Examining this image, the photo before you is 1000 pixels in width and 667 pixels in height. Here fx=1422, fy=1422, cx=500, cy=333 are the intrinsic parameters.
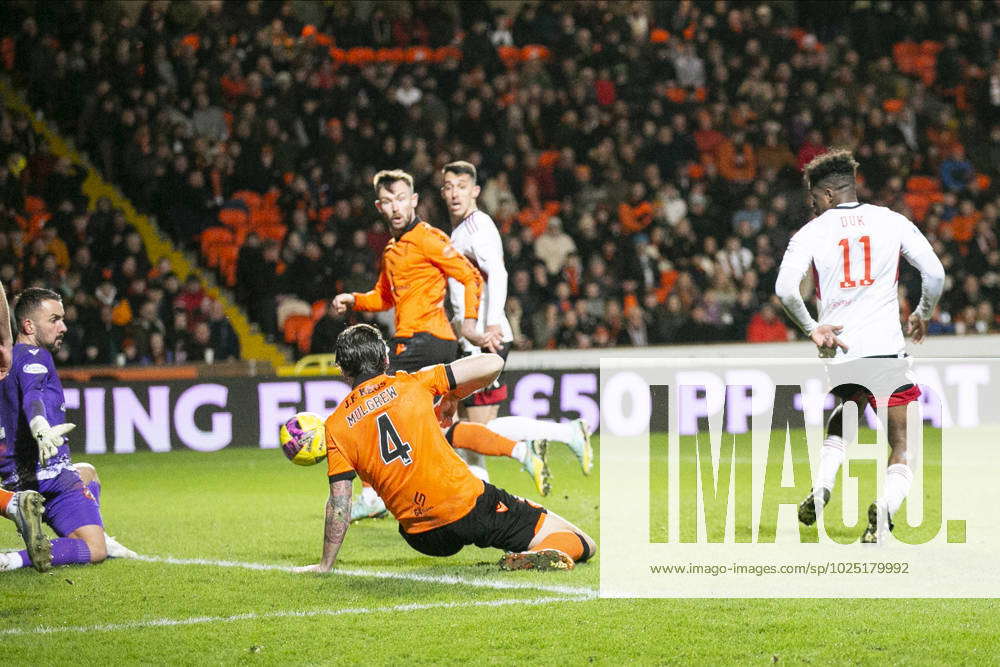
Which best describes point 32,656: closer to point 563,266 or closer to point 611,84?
point 563,266

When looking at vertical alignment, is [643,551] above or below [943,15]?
below

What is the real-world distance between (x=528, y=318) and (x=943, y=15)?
10.6 meters

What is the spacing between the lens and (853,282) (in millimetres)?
7555

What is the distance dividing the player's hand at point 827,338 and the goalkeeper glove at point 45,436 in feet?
12.7

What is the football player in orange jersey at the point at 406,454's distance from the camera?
6.39m

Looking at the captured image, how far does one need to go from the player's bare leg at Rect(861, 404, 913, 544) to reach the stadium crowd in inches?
321

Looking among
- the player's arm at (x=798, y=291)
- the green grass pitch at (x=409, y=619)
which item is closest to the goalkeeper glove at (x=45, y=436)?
the green grass pitch at (x=409, y=619)

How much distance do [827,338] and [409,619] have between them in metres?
2.90

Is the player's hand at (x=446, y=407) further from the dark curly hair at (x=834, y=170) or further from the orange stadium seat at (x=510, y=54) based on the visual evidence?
the orange stadium seat at (x=510, y=54)

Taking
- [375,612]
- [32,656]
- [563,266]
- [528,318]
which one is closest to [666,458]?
[528,318]

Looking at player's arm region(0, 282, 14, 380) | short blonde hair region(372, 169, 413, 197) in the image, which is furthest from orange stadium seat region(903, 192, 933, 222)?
player's arm region(0, 282, 14, 380)

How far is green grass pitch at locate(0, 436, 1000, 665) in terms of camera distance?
17.0 feet

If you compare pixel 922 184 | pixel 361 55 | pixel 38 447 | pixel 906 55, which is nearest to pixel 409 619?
pixel 38 447

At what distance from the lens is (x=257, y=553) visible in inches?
306
